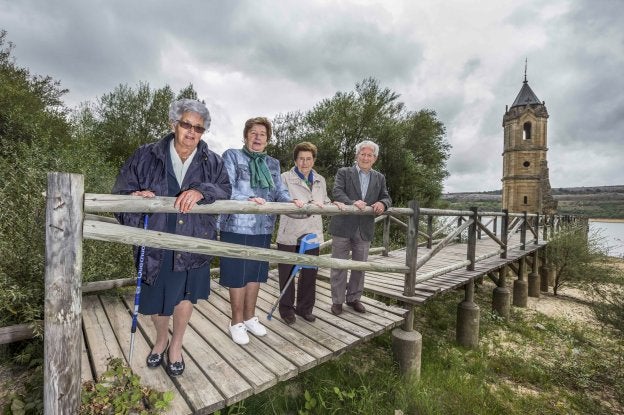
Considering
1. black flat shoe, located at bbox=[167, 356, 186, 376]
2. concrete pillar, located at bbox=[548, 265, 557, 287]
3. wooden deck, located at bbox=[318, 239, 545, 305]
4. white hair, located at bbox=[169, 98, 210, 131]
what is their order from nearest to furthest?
1. white hair, located at bbox=[169, 98, 210, 131]
2. black flat shoe, located at bbox=[167, 356, 186, 376]
3. wooden deck, located at bbox=[318, 239, 545, 305]
4. concrete pillar, located at bbox=[548, 265, 557, 287]

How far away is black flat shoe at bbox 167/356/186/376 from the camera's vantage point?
2.21 metres

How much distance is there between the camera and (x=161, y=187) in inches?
80.2

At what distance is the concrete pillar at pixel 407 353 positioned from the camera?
11.8ft

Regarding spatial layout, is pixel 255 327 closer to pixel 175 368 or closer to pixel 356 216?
pixel 175 368

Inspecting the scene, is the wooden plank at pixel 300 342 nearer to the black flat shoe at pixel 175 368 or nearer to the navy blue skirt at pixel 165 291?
the black flat shoe at pixel 175 368

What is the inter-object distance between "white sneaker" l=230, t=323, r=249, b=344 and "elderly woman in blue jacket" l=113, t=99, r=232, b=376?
58 centimetres

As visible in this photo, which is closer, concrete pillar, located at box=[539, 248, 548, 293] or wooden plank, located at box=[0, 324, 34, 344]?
wooden plank, located at box=[0, 324, 34, 344]

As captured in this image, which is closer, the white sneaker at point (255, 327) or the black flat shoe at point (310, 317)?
the white sneaker at point (255, 327)

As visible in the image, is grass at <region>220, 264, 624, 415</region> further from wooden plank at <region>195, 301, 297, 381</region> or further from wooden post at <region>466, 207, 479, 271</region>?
wooden post at <region>466, 207, 479, 271</region>

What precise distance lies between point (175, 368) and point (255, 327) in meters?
0.86

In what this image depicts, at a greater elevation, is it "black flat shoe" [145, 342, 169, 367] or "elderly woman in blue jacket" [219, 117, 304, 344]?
"elderly woman in blue jacket" [219, 117, 304, 344]

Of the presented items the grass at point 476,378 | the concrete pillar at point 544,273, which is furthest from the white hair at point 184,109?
the concrete pillar at point 544,273

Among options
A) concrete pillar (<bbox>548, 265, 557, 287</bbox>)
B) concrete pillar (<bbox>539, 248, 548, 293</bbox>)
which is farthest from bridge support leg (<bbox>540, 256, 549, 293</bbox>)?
concrete pillar (<bbox>548, 265, 557, 287</bbox>)

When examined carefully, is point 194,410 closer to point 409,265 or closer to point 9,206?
point 409,265
